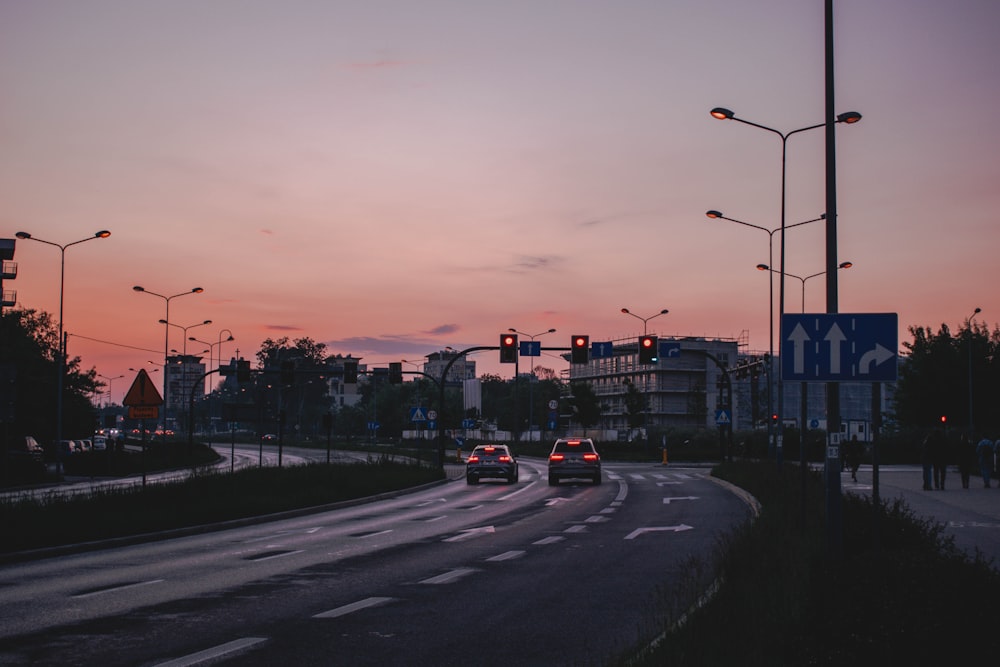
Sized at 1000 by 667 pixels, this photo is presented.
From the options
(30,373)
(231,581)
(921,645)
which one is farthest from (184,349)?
(921,645)

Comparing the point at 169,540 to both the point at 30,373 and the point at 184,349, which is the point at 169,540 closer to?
the point at 30,373

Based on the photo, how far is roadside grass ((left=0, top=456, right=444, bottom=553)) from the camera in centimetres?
1878

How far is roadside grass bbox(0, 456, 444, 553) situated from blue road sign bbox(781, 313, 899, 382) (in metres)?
12.3

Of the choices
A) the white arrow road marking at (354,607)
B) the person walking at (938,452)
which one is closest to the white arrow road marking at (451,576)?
the white arrow road marking at (354,607)

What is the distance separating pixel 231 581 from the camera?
13.5 meters

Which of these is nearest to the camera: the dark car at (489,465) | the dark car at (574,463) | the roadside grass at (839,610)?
the roadside grass at (839,610)

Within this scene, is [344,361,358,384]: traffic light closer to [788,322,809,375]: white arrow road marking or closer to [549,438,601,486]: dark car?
[549,438,601,486]: dark car

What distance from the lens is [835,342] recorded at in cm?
1177

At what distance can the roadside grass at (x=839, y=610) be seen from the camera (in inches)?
262

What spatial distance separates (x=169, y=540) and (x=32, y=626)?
1006cm

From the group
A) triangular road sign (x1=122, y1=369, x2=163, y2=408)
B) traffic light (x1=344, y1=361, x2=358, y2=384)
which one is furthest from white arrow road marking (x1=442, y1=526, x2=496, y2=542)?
traffic light (x1=344, y1=361, x2=358, y2=384)

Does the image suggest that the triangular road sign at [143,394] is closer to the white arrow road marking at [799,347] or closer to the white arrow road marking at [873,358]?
the white arrow road marking at [799,347]

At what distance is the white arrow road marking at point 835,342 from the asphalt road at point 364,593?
2.78 meters

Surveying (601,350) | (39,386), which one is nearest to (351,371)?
(601,350)
